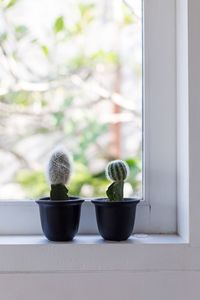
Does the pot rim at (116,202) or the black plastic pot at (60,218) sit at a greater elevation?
the pot rim at (116,202)

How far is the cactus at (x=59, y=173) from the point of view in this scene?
984 mm

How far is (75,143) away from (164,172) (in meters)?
0.23

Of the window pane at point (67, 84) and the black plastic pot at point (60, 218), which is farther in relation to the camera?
the window pane at point (67, 84)

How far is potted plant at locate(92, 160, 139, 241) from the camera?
98 centimetres

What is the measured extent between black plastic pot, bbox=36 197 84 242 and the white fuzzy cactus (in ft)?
0.16

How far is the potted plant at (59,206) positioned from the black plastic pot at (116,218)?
0.17 feet
